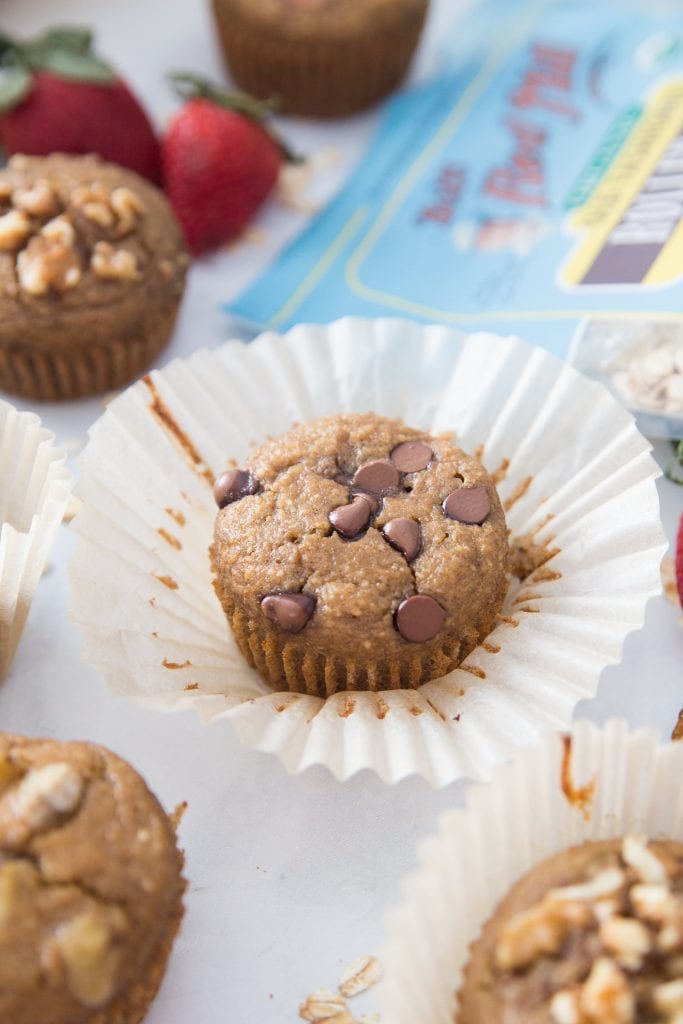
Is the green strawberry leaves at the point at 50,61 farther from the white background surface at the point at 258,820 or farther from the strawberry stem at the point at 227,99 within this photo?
the white background surface at the point at 258,820

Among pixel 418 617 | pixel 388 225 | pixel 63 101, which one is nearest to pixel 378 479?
pixel 418 617

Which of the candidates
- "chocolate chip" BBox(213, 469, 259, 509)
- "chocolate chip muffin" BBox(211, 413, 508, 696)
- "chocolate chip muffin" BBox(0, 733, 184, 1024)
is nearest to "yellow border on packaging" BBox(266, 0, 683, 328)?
"chocolate chip muffin" BBox(211, 413, 508, 696)

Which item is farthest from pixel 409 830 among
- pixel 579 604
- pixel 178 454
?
pixel 178 454

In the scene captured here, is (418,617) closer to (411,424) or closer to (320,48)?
(411,424)

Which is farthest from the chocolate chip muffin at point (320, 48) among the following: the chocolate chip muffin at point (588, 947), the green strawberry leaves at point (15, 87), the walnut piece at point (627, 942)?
the walnut piece at point (627, 942)

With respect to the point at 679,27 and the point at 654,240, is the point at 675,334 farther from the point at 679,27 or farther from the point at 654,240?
the point at 679,27
